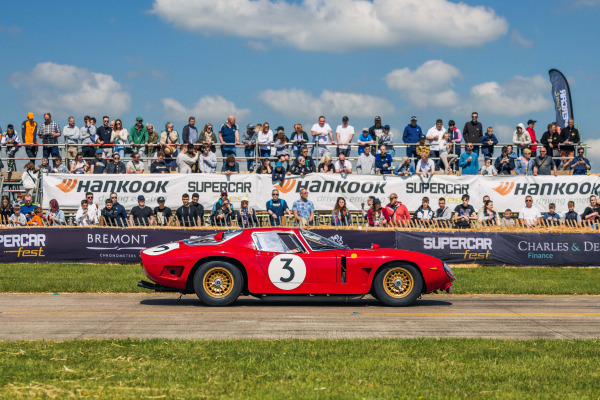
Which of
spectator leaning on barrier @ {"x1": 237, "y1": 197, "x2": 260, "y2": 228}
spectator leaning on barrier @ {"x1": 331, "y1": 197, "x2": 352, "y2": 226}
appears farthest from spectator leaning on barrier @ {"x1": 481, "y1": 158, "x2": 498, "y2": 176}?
spectator leaning on barrier @ {"x1": 237, "y1": 197, "x2": 260, "y2": 228}

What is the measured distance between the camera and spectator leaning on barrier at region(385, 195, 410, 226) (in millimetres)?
20141

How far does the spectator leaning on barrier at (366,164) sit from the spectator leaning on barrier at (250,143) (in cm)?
343

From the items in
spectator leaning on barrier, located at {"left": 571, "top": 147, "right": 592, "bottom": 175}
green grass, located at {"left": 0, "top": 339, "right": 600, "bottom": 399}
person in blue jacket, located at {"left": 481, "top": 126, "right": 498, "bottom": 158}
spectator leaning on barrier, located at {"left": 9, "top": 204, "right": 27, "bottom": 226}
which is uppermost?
person in blue jacket, located at {"left": 481, "top": 126, "right": 498, "bottom": 158}

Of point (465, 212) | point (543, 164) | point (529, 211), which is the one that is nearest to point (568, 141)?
point (543, 164)

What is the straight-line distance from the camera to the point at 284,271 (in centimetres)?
1243

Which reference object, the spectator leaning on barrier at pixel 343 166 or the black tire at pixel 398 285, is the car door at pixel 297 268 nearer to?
the black tire at pixel 398 285

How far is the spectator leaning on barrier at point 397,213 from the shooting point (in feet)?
66.1

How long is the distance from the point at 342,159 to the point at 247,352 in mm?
16168

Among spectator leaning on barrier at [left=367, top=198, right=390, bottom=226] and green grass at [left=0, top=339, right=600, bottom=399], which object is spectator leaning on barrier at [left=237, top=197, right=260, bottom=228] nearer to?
spectator leaning on barrier at [left=367, top=198, right=390, bottom=226]

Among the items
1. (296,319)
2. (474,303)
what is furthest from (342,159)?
(296,319)

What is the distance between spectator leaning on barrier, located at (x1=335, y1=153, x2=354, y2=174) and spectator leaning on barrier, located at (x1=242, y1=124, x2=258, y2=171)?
2789mm

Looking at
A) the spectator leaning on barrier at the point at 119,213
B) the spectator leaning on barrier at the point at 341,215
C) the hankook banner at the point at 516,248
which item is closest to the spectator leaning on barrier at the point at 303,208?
the spectator leaning on barrier at the point at 341,215

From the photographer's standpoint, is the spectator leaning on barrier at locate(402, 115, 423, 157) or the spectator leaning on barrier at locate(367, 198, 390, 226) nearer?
the spectator leaning on barrier at locate(367, 198, 390, 226)

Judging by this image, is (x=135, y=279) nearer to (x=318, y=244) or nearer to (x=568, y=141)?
(x=318, y=244)
